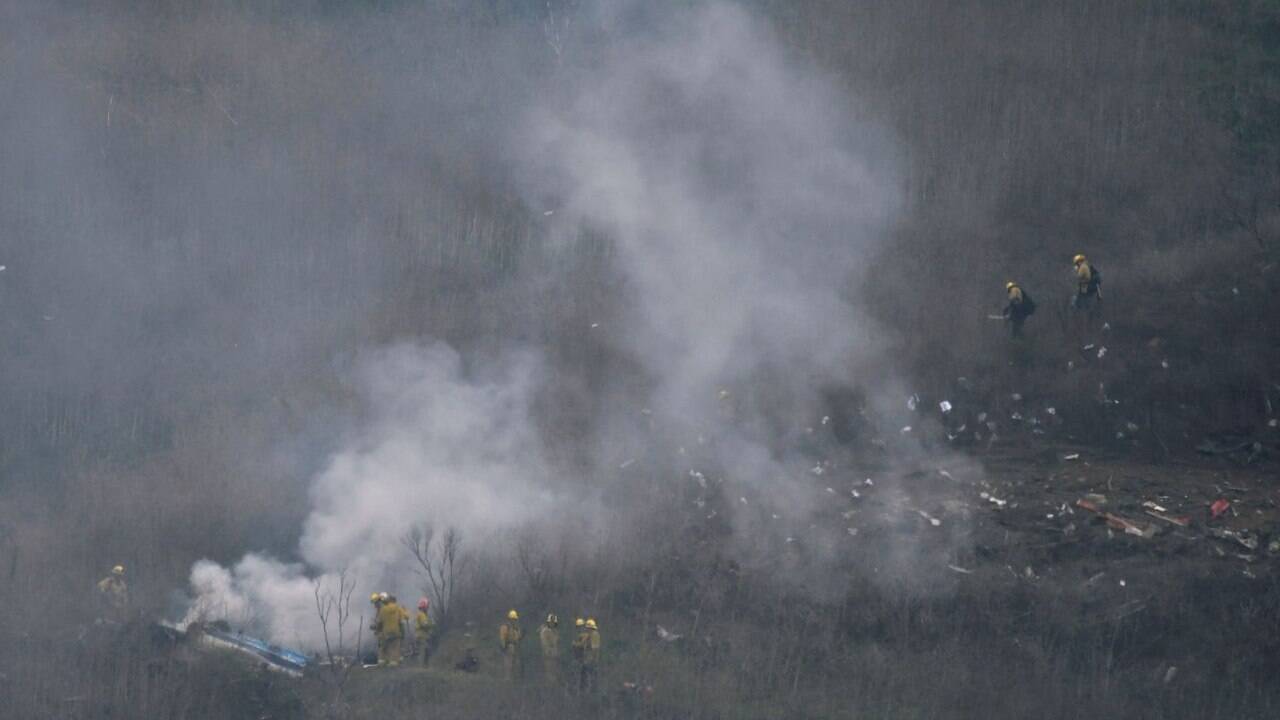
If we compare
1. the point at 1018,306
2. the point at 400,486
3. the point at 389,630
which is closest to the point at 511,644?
the point at 389,630

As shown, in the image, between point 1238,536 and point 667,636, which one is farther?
point 1238,536

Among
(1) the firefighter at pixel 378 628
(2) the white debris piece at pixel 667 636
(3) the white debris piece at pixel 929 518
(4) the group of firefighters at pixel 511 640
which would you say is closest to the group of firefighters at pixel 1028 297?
(3) the white debris piece at pixel 929 518

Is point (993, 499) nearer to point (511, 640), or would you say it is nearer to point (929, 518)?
point (929, 518)

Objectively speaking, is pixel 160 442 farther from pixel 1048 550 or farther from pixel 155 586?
pixel 1048 550

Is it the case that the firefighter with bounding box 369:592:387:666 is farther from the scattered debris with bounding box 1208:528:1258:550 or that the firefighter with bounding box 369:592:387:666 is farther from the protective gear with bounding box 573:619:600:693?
the scattered debris with bounding box 1208:528:1258:550

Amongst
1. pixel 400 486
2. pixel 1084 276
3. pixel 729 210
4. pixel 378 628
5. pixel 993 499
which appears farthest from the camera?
pixel 729 210

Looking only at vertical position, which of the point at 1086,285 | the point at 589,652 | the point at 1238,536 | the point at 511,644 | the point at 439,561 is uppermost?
the point at 1086,285

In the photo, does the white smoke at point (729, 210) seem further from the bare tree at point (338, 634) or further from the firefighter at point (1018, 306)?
the bare tree at point (338, 634)

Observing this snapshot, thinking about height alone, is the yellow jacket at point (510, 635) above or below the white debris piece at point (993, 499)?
below
